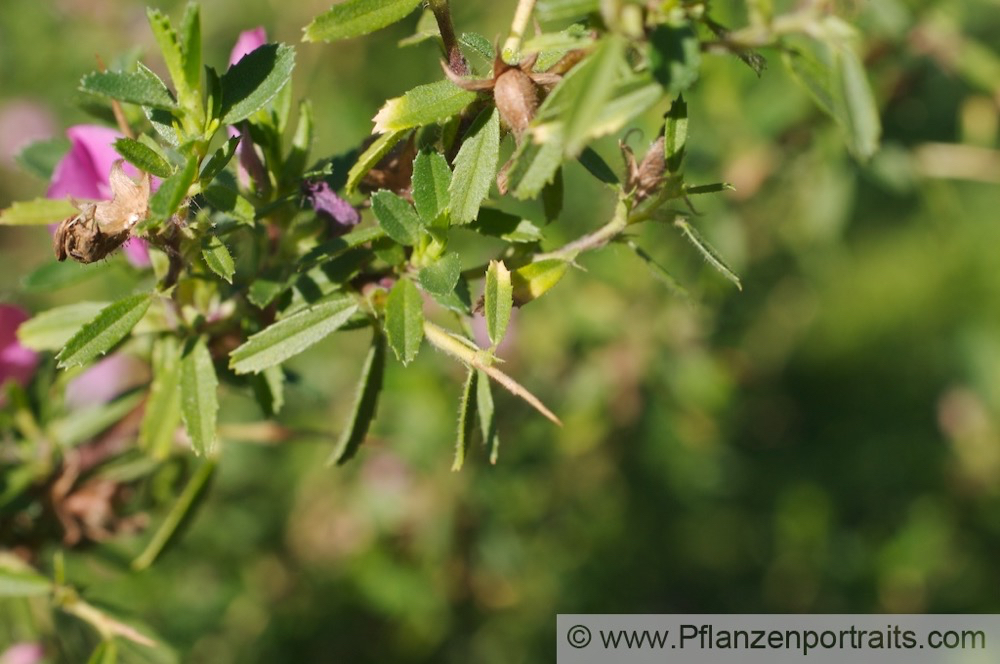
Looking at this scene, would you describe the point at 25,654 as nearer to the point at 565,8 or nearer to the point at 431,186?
the point at 431,186

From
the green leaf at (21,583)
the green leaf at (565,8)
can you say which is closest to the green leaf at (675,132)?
the green leaf at (565,8)

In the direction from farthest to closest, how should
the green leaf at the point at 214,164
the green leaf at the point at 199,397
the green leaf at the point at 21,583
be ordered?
the green leaf at the point at 21,583 → the green leaf at the point at 199,397 → the green leaf at the point at 214,164

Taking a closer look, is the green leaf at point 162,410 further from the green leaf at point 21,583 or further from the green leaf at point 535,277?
the green leaf at point 535,277

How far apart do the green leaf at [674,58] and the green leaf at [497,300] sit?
0.17 metres

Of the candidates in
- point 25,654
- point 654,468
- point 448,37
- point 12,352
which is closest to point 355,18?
point 448,37

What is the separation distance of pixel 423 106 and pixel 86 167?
0.32m

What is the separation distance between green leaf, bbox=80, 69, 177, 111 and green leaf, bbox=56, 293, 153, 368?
5.2 inches

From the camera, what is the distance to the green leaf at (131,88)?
55 centimetres

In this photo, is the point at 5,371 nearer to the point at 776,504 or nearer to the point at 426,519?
the point at 426,519

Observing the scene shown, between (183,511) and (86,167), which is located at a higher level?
(86,167)

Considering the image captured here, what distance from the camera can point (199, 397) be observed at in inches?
27.5

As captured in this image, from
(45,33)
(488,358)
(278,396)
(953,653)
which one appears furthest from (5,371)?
(45,33)

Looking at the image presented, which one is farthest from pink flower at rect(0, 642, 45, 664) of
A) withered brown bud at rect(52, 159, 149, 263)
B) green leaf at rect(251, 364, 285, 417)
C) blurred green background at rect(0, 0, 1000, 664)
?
withered brown bud at rect(52, 159, 149, 263)

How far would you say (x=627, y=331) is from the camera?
1.50m
